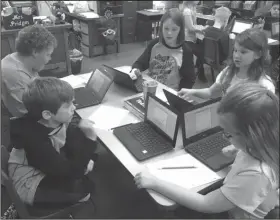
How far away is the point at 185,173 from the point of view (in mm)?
1379

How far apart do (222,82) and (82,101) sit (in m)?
1.05

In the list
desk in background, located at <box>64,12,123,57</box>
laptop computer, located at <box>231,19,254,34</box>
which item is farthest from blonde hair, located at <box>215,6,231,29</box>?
desk in background, located at <box>64,12,123,57</box>

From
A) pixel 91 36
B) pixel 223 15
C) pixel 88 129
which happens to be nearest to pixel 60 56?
pixel 91 36

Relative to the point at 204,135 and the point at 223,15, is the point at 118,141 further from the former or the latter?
the point at 223,15

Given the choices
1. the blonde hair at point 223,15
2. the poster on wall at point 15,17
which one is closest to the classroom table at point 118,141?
the poster on wall at point 15,17

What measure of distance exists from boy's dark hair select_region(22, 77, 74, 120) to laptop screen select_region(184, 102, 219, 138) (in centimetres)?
63

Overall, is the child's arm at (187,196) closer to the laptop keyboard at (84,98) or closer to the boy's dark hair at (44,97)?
the boy's dark hair at (44,97)

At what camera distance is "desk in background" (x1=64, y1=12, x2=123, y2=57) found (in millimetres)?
5125

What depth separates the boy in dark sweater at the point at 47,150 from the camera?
140 centimetres

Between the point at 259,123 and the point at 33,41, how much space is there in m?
1.54

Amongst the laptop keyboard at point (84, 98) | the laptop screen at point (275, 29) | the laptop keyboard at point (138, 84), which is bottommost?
the laptop keyboard at point (84, 98)

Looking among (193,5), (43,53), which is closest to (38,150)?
(43,53)

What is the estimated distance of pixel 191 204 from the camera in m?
1.20

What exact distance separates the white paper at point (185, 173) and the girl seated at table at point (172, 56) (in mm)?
1102
